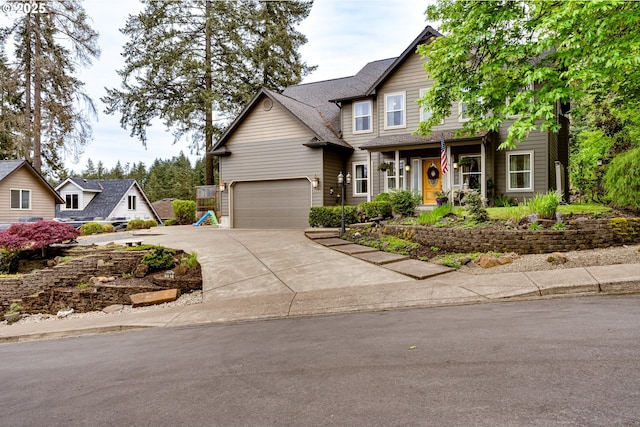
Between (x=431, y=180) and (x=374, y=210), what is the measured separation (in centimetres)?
378

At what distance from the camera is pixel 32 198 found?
76.8 feet

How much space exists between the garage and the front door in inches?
196

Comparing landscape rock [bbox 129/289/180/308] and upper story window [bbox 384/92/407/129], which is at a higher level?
upper story window [bbox 384/92/407/129]

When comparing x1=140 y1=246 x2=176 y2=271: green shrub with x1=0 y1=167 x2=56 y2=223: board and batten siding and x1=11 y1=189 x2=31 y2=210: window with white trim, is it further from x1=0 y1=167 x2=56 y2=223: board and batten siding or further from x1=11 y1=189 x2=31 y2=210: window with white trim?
x1=11 y1=189 x2=31 y2=210: window with white trim

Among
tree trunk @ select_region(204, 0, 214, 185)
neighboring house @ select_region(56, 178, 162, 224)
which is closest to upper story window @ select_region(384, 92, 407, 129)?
tree trunk @ select_region(204, 0, 214, 185)

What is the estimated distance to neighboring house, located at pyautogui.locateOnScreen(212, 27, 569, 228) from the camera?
14.3 m

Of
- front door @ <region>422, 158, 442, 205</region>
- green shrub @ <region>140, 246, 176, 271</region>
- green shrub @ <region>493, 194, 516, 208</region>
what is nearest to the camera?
green shrub @ <region>140, 246, 176, 271</region>

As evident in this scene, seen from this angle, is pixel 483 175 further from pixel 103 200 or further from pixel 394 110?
pixel 103 200

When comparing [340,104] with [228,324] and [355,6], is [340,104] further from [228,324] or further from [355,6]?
[228,324]

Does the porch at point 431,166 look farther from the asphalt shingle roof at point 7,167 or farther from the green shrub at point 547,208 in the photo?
the asphalt shingle roof at point 7,167

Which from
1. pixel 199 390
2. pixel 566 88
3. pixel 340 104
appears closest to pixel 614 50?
pixel 566 88

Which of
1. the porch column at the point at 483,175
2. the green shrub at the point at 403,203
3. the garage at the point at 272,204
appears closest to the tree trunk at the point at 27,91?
the garage at the point at 272,204

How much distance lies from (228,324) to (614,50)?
26.6 feet

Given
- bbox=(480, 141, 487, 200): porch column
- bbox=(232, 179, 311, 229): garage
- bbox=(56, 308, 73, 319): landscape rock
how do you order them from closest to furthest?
bbox=(56, 308, 73, 319): landscape rock < bbox=(480, 141, 487, 200): porch column < bbox=(232, 179, 311, 229): garage
